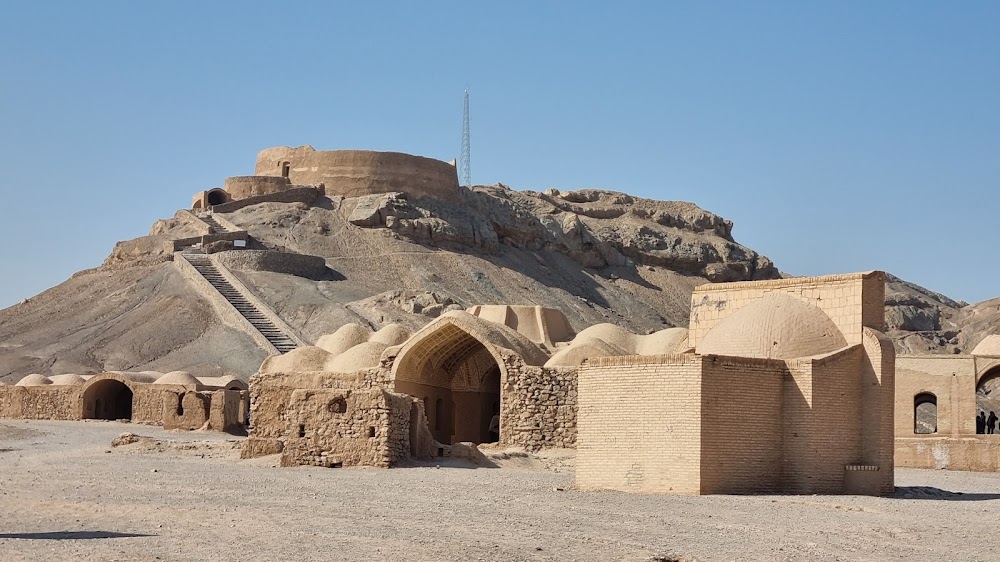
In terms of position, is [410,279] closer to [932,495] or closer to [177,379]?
[177,379]

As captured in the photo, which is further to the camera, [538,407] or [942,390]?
[942,390]

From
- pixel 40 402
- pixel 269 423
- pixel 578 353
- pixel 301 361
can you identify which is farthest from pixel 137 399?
pixel 269 423

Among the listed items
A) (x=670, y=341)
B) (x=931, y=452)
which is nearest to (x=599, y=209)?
(x=670, y=341)

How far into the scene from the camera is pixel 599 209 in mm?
80875

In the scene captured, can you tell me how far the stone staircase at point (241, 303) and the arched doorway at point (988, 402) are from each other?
2089cm

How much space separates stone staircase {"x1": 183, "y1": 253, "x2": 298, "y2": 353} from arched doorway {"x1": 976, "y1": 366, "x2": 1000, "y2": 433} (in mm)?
20887

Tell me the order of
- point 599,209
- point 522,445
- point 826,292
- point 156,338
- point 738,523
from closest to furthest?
point 738,523 < point 826,292 < point 522,445 < point 156,338 < point 599,209

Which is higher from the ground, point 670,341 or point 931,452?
point 670,341

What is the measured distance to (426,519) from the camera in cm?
1188

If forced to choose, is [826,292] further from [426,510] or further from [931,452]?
[931,452]

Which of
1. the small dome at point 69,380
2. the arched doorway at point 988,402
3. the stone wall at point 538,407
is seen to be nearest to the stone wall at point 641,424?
the stone wall at point 538,407

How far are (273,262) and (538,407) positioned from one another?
33017 mm

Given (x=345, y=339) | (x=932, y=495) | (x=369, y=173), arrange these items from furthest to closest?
(x=369, y=173), (x=345, y=339), (x=932, y=495)

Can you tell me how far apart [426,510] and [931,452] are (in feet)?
50.2
